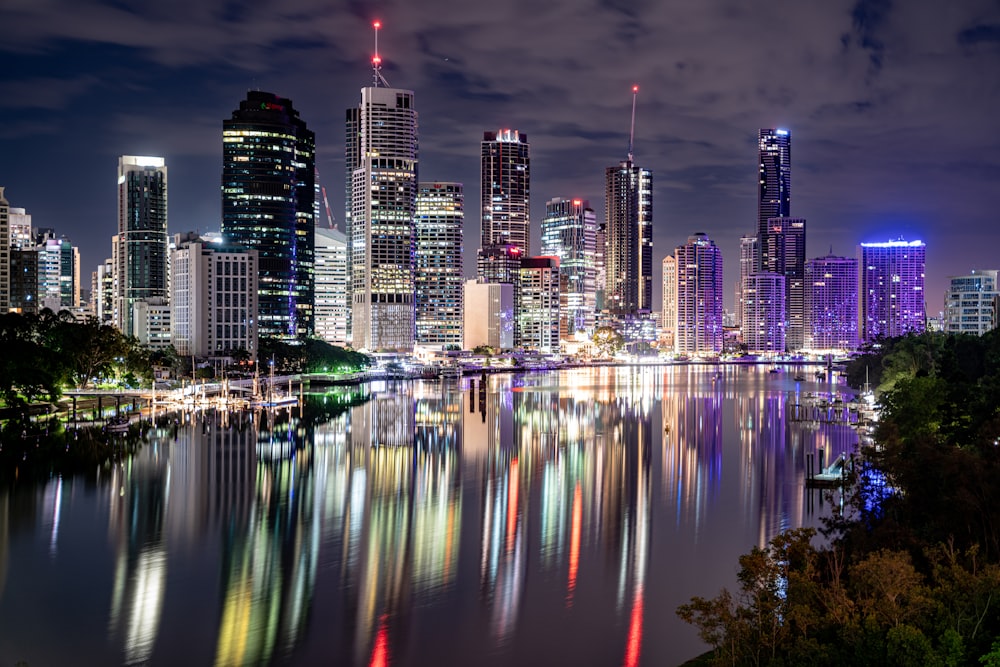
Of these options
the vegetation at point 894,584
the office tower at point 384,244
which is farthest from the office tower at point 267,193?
the vegetation at point 894,584

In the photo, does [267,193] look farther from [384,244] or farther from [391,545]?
[391,545]

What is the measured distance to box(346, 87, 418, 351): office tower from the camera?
183 meters

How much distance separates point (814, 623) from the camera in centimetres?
1852

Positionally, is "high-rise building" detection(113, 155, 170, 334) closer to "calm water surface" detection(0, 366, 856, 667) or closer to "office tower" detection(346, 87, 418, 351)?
"office tower" detection(346, 87, 418, 351)

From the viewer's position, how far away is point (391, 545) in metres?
33.1

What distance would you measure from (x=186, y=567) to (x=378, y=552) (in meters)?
6.51

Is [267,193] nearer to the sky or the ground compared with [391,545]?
nearer to the sky

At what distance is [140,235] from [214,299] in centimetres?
5758

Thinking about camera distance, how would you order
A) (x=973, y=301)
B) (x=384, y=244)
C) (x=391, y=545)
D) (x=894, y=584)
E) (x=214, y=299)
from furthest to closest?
(x=384, y=244), (x=973, y=301), (x=214, y=299), (x=391, y=545), (x=894, y=584)


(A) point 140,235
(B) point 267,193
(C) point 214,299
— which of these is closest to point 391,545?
(C) point 214,299

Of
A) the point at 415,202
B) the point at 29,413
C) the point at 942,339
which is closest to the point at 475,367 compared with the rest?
the point at 415,202

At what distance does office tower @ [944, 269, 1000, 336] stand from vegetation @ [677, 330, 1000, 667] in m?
142

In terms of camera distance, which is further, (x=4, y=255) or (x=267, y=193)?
(x=267, y=193)

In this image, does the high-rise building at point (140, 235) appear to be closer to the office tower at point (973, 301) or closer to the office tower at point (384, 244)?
the office tower at point (384, 244)
